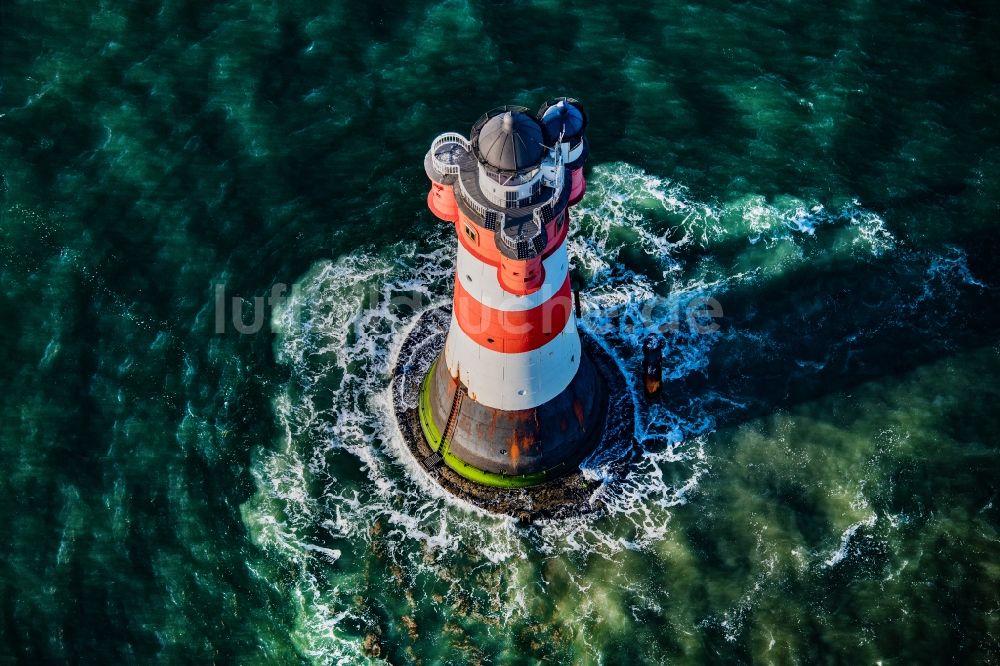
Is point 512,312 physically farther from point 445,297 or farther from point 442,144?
point 445,297

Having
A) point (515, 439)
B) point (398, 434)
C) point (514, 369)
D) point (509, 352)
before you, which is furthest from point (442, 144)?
point (398, 434)

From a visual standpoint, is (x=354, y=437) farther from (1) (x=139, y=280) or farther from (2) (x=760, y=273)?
(2) (x=760, y=273)

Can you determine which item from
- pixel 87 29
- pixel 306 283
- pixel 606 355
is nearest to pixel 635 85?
pixel 606 355

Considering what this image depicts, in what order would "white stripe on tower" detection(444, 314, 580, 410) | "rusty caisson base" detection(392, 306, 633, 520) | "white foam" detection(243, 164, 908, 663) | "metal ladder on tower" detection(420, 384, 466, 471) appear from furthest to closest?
"white foam" detection(243, 164, 908, 663) → "rusty caisson base" detection(392, 306, 633, 520) → "metal ladder on tower" detection(420, 384, 466, 471) → "white stripe on tower" detection(444, 314, 580, 410)

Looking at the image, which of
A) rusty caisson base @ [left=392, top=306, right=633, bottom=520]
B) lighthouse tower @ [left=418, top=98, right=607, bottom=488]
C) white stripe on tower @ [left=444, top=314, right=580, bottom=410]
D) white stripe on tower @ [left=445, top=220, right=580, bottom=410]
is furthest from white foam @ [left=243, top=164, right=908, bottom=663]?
white stripe on tower @ [left=445, top=220, right=580, bottom=410]

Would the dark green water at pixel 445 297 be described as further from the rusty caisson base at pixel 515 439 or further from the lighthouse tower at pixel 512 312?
the lighthouse tower at pixel 512 312

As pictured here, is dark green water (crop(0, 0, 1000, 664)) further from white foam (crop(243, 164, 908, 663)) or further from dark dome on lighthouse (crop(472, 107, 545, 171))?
dark dome on lighthouse (crop(472, 107, 545, 171))
